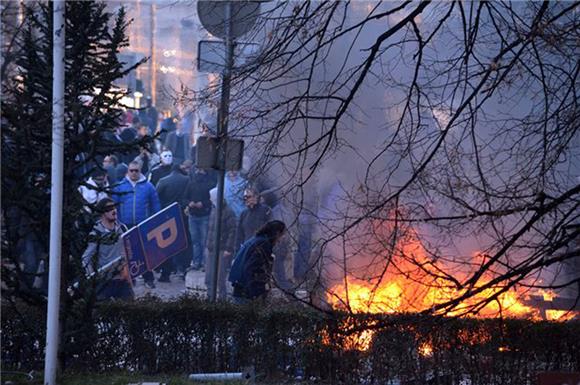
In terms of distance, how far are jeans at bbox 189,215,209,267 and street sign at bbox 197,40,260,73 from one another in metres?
2.77

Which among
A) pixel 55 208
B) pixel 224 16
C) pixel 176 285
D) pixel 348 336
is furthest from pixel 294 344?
pixel 224 16

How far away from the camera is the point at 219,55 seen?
304 inches

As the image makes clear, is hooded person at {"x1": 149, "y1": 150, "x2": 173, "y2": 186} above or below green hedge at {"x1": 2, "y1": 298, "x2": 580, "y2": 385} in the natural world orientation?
above

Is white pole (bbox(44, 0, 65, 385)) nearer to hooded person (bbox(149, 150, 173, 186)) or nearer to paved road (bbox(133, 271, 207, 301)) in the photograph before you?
paved road (bbox(133, 271, 207, 301))

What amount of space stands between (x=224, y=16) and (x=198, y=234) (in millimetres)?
3362

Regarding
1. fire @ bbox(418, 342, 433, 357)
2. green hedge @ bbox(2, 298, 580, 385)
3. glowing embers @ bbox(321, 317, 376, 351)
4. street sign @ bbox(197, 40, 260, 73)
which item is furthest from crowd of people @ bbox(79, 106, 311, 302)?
fire @ bbox(418, 342, 433, 357)

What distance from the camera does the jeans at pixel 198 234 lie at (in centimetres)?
1025

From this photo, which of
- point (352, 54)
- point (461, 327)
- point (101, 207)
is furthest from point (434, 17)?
point (101, 207)

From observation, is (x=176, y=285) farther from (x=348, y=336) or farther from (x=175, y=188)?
(x=348, y=336)

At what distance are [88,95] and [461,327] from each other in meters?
3.84

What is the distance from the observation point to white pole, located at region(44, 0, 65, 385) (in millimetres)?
6617

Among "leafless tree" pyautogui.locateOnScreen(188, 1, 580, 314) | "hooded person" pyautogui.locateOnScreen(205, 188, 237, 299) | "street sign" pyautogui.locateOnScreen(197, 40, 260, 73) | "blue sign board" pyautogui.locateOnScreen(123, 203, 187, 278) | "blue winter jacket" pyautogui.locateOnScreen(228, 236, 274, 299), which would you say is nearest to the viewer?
"leafless tree" pyautogui.locateOnScreen(188, 1, 580, 314)

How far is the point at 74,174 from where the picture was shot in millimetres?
7262

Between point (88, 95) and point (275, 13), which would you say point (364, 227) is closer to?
point (275, 13)
